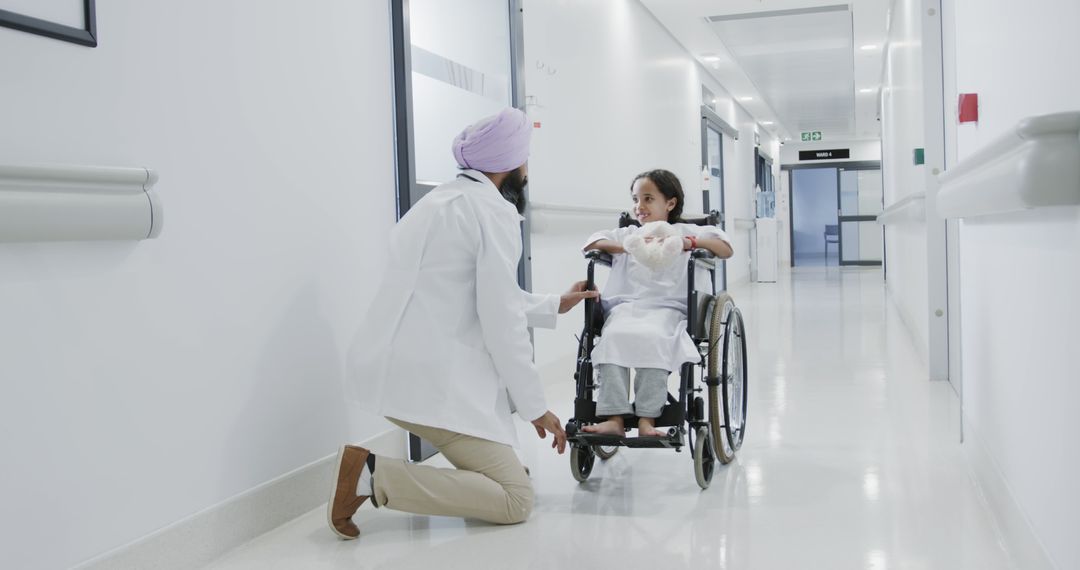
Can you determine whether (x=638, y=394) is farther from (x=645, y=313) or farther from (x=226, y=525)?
(x=226, y=525)

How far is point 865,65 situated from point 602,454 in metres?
9.37

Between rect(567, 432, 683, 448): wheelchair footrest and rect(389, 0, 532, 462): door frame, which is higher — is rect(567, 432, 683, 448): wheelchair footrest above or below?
below

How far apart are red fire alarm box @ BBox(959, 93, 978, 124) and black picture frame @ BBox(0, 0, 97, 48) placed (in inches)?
99.4

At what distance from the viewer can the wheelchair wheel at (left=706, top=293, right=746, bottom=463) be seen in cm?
291

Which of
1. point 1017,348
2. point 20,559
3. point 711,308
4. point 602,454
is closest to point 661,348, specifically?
point 711,308

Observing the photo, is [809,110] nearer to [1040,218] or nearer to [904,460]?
[904,460]

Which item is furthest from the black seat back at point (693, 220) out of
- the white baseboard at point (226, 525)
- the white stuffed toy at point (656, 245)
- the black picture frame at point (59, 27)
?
the black picture frame at point (59, 27)

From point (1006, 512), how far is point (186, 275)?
220 cm

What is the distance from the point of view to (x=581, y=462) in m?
3.05

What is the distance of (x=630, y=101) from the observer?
734 centimetres

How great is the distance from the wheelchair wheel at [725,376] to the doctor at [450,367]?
612 mm

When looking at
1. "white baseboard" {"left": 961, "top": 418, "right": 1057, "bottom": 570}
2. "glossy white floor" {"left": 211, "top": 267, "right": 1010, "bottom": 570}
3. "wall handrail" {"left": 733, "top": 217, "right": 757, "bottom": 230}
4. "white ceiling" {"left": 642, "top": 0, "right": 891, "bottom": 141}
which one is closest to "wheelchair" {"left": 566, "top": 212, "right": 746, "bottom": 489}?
"glossy white floor" {"left": 211, "top": 267, "right": 1010, "bottom": 570}

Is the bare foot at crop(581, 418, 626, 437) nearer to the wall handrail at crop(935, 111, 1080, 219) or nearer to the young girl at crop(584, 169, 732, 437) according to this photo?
the young girl at crop(584, 169, 732, 437)

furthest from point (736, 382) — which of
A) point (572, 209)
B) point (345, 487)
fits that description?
point (572, 209)
